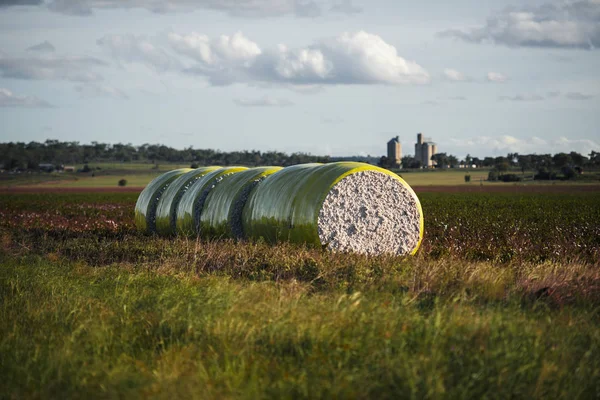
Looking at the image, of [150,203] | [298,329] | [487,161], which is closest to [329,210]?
[298,329]

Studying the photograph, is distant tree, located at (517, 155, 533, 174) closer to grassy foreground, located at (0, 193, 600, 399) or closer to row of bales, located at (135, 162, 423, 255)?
row of bales, located at (135, 162, 423, 255)

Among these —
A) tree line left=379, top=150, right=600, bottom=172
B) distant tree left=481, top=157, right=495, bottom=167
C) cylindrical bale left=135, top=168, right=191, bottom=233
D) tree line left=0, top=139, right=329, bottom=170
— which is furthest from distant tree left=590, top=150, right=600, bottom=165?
cylindrical bale left=135, top=168, right=191, bottom=233

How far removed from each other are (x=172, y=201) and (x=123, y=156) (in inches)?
6015

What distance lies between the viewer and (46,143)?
189125 mm

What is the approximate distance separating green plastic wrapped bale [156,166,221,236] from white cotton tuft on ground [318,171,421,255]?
20.2 feet

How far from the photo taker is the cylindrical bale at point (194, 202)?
16.5 metres

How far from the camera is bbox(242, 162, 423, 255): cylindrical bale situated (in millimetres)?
12688

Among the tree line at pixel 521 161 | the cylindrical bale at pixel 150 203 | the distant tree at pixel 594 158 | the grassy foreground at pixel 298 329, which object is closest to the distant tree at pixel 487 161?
the tree line at pixel 521 161

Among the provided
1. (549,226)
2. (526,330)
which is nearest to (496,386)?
(526,330)

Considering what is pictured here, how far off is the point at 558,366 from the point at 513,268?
508 cm

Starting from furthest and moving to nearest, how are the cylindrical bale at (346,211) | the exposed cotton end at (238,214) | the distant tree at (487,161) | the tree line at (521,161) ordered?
the distant tree at (487,161)
the tree line at (521,161)
the exposed cotton end at (238,214)
the cylindrical bale at (346,211)

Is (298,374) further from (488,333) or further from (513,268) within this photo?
(513,268)

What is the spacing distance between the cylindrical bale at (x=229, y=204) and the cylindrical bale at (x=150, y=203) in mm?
3607

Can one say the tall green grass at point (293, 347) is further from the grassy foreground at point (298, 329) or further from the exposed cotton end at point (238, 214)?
the exposed cotton end at point (238, 214)
